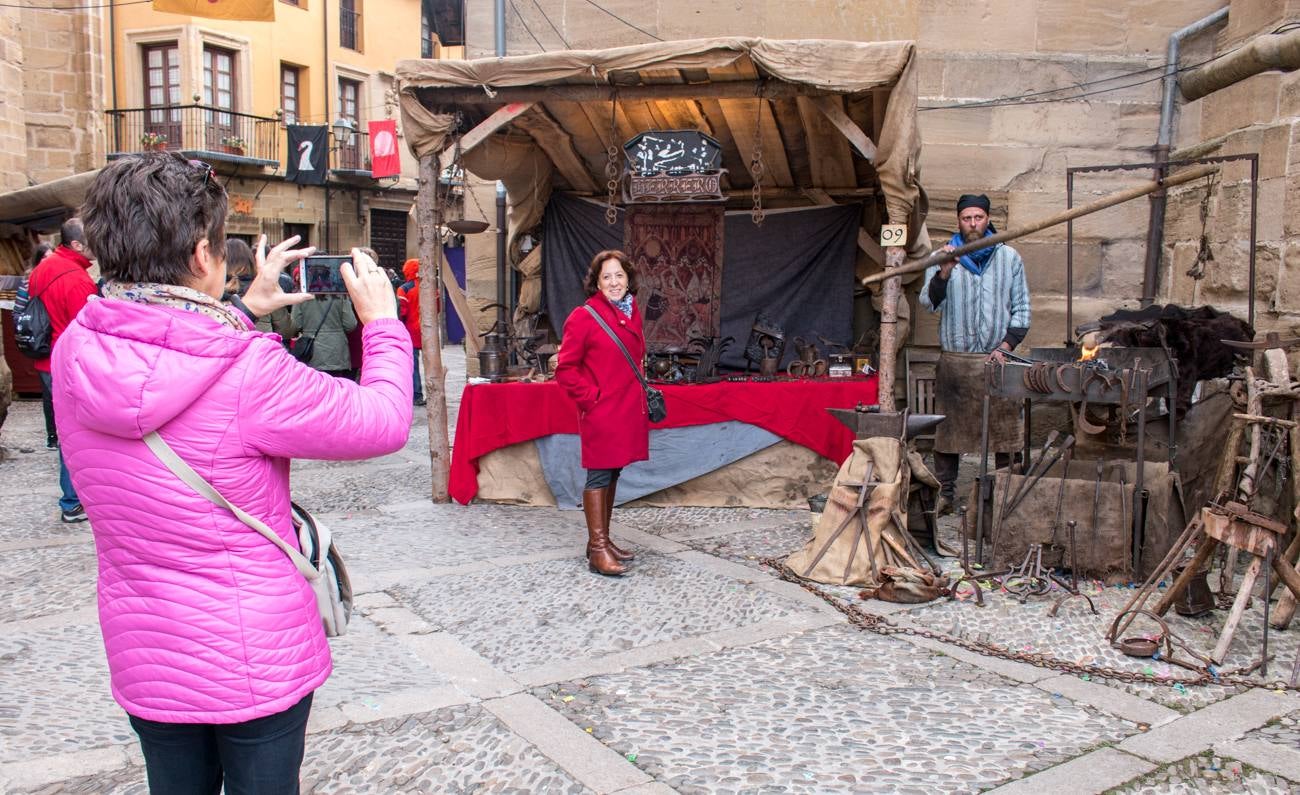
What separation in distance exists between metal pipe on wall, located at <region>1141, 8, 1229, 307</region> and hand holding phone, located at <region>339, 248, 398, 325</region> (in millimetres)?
7821

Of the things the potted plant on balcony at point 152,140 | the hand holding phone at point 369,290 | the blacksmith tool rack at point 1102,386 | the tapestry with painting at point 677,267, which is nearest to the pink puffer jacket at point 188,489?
the hand holding phone at point 369,290

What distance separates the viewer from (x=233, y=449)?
181cm

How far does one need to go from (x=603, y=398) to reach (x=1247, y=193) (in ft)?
15.9

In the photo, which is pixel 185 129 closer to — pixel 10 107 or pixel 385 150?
pixel 385 150

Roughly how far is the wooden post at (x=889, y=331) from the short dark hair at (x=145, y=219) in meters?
4.90

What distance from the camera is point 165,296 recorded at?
180 cm

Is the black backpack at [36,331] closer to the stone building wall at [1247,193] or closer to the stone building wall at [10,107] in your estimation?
the stone building wall at [10,107]

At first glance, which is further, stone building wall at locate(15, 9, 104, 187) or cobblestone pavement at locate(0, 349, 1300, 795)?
stone building wall at locate(15, 9, 104, 187)

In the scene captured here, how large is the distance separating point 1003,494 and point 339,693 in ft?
11.1

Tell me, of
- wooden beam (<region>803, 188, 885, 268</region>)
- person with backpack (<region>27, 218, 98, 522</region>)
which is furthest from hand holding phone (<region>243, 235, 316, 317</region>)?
wooden beam (<region>803, 188, 885, 268</region>)

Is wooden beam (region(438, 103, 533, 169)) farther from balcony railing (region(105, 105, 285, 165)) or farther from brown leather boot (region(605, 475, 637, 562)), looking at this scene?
balcony railing (region(105, 105, 285, 165))

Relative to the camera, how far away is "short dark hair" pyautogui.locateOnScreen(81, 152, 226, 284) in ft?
5.85

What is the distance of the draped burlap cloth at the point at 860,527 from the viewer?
5.12 m

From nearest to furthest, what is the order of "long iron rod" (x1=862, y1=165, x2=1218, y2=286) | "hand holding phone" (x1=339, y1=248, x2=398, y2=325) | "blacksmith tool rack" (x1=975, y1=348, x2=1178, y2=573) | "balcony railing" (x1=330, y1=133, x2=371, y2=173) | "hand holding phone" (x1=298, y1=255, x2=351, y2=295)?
"hand holding phone" (x1=339, y1=248, x2=398, y2=325), "long iron rod" (x1=862, y1=165, x2=1218, y2=286), "blacksmith tool rack" (x1=975, y1=348, x2=1178, y2=573), "hand holding phone" (x1=298, y1=255, x2=351, y2=295), "balcony railing" (x1=330, y1=133, x2=371, y2=173)
